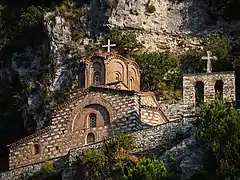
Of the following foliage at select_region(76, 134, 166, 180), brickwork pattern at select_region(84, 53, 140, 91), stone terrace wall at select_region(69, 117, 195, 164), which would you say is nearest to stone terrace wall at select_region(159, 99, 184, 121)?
brickwork pattern at select_region(84, 53, 140, 91)

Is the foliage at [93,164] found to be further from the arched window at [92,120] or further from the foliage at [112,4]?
the foliage at [112,4]

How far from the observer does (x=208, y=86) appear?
42.1 m

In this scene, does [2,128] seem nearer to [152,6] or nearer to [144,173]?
[152,6]

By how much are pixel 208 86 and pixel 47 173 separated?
7.88 metres

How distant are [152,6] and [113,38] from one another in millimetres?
3973

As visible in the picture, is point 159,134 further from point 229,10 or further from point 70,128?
point 229,10

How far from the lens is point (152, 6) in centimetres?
5706

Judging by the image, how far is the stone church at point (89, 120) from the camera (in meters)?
44.5

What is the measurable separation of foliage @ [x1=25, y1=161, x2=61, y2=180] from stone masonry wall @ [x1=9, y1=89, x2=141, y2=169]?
2774 mm

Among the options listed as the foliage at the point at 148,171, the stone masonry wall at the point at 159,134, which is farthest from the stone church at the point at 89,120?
the foliage at the point at 148,171

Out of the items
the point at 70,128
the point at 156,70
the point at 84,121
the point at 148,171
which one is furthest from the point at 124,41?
the point at 148,171

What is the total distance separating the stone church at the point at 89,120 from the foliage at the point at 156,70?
575cm

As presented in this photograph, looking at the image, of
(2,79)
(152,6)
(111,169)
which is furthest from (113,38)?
(111,169)

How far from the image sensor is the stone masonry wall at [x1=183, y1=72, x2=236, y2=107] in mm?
41938
